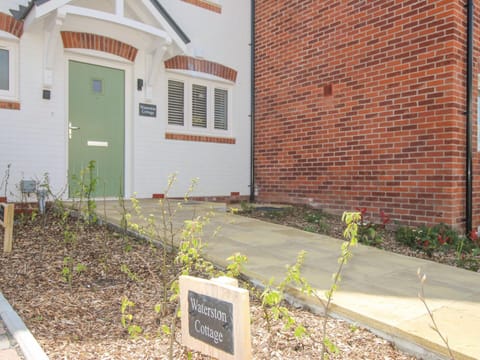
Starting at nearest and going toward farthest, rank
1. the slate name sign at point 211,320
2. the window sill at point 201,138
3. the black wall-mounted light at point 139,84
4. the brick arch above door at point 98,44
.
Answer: the slate name sign at point 211,320, the brick arch above door at point 98,44, the black wall-mounted light at point 139,84, the window sill at point 201,138

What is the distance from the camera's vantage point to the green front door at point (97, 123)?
6.93 m

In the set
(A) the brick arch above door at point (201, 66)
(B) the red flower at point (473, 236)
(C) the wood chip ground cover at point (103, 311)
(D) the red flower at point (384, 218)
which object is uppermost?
(A) the brick arch above door at point (201, 66)

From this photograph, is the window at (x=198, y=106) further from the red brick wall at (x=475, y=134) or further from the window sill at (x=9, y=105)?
the red brick wall at (x=475, y=134)

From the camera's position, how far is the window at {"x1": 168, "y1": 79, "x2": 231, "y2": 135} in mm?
8172

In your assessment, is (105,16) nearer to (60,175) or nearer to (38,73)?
(38,73)

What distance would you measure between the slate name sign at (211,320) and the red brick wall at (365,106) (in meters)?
4.90

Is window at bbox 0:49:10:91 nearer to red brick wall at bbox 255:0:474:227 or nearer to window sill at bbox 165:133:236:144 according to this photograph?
window sill at bbox 165:133:236:144

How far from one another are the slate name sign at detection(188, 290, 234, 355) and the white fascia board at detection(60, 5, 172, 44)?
221 inches

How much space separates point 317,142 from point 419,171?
1919 millimetres

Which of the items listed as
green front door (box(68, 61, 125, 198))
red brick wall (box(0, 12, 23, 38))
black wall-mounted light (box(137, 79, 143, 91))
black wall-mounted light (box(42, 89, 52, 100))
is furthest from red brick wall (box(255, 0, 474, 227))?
red brick wall (box(0, 12, 23, 38))

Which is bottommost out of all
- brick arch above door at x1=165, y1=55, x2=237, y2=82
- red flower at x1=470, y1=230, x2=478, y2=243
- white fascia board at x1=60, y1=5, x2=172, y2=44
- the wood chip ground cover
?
the wood chip ground cover

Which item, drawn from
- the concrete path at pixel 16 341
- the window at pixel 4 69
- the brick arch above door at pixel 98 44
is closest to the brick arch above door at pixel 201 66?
the brick arch above door at pixel 98 44

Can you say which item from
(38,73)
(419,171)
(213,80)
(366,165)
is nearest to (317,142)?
(366,165)

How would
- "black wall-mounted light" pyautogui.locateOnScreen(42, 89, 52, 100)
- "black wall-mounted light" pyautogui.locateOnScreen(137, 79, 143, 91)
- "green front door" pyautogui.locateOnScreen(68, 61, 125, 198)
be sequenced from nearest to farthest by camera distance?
1. "black wall-mounted light" pyautogui.locateOnScreen(42, 89, 52, 100)
2. "green front door" pyautogui.locateOnScreen(68, 61, 125, 198)
3. "black wall-mounted light" pyautogui.locateOnScreen(137, 79, 143, 91)
